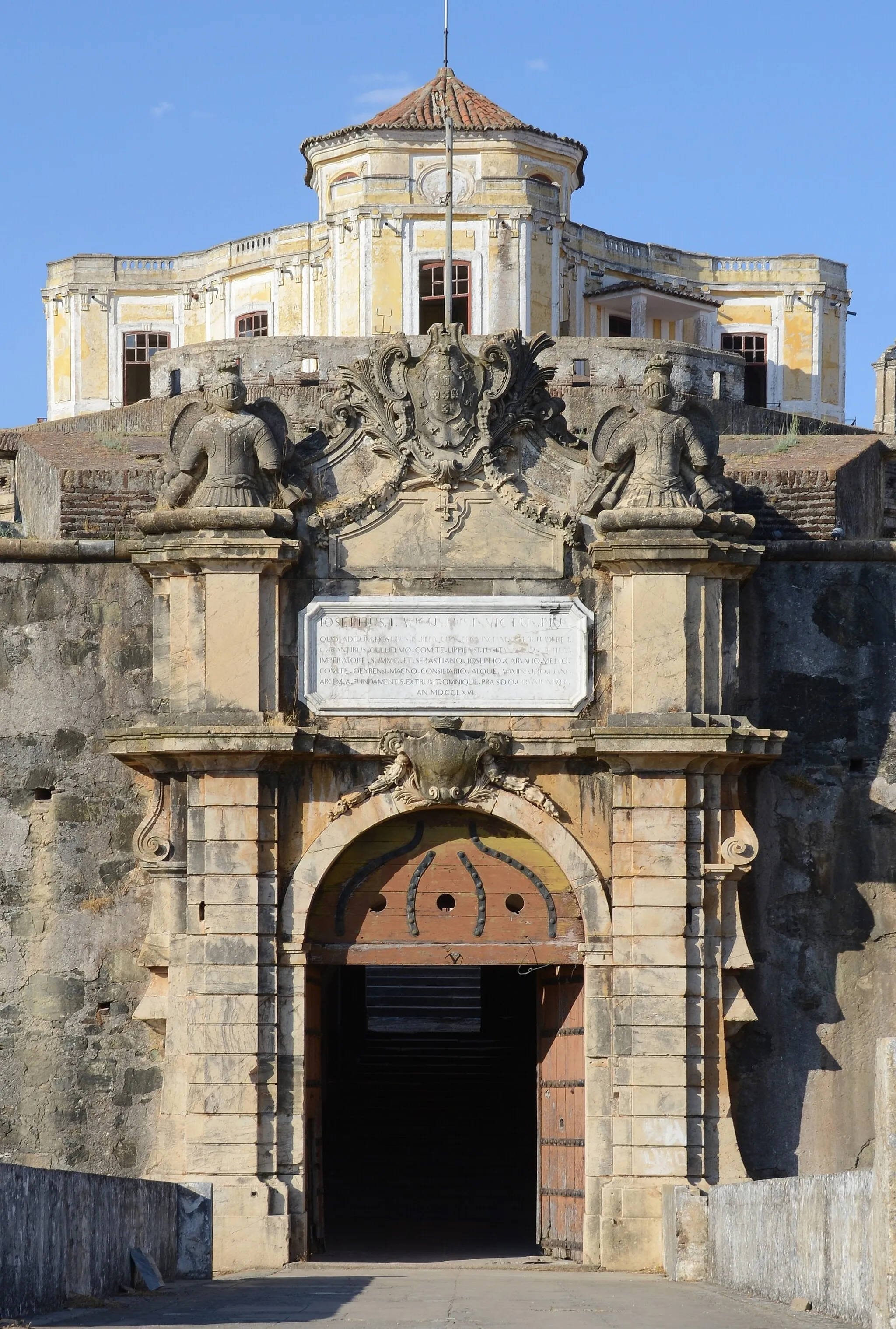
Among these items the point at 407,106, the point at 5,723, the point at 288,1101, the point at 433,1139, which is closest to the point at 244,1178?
the point at 288,1101

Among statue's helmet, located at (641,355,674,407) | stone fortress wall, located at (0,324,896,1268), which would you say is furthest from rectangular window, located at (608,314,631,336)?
statue's helmet, located at (641,355,674,407)

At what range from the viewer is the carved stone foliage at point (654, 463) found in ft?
58.3

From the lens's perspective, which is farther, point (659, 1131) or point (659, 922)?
point (659, 922)

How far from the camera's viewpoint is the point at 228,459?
17750 mm

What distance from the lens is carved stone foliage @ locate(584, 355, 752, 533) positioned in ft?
58.3

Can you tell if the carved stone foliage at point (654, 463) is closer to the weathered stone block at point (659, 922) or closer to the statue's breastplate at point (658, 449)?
the statue's breastplate at point (658, 449)

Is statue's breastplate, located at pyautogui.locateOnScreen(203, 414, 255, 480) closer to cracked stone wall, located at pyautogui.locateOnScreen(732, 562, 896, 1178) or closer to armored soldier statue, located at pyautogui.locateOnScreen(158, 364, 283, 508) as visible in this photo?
armored soldier statue, located at pyautogui.locateOnScreen(158, 364, 283, 508)

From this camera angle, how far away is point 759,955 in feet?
59.9

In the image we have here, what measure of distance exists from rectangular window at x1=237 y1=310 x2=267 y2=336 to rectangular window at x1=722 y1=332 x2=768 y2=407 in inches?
376

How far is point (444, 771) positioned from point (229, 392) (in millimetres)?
3311

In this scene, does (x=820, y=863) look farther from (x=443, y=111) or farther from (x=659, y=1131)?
(x=443, y=111)

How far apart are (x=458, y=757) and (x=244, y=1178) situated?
3.50m

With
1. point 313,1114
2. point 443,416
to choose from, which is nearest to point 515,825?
point 313,1114

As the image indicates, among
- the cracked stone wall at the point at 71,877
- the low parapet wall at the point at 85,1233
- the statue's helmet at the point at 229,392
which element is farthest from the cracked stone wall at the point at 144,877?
the statue's helmet at the point at 229,392
